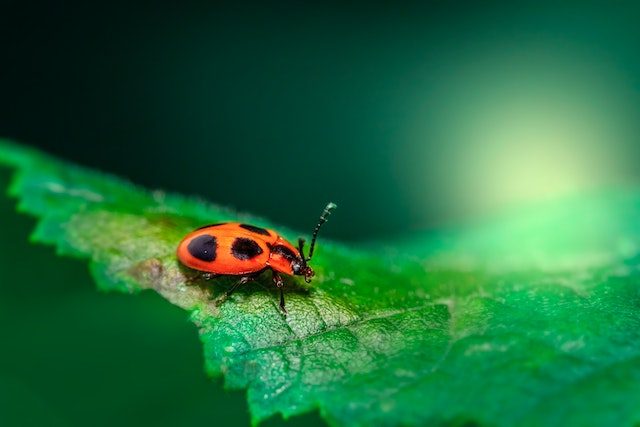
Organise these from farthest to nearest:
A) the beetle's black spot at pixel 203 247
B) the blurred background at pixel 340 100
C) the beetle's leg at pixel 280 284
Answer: the blurred background at pixel 340 100, the beetle's black spot at pixel 203 247, the beetle's leg at pixel 280 284

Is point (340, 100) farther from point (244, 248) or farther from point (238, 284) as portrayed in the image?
point (238, 284)

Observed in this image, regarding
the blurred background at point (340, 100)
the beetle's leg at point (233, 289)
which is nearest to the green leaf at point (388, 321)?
the beetle's leg at point (233, 289)

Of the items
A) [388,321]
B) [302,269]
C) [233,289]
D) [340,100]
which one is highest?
[340,100]

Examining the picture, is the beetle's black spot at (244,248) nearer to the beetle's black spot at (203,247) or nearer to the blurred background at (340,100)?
the beetle's black spot at (203,247)

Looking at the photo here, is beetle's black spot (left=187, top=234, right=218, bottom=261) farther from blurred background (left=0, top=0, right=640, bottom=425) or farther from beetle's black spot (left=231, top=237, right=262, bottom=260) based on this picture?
blurred background (left=0, top=0, right=640, bottom=425)

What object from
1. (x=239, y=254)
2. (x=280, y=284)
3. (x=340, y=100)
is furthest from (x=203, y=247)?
(x=340, y=100)

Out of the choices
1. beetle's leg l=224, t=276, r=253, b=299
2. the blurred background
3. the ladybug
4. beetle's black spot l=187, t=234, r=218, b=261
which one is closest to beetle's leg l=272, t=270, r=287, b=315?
the ladybug

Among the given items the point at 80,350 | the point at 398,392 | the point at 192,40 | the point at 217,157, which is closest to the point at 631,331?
the point at 398,392
